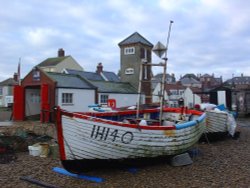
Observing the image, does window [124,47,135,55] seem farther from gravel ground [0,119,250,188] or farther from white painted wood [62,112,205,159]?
white painted wood [62,112,205,159]

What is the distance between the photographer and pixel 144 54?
34.0 meters

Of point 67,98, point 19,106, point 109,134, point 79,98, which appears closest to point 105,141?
point 109,134

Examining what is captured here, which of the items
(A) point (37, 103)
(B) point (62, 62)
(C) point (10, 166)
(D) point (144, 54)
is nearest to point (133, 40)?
(D) point (144, 54)

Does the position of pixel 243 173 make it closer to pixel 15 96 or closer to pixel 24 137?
pixel 24 137

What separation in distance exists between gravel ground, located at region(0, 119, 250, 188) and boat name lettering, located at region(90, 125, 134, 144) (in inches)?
40.1

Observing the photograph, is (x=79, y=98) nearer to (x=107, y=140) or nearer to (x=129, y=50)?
(x=129, y=50)

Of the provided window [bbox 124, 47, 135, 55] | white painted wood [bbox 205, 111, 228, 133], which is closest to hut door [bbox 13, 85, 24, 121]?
window [bbox 124, 47, 135, 55]

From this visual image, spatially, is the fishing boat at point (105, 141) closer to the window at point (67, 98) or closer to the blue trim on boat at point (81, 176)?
the blue trim on boat at point (81, 176)

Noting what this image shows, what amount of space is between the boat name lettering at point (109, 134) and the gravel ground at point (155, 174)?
1020 mm

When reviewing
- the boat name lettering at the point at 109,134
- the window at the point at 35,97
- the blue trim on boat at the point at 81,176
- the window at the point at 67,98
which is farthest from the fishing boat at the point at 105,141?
the window at the point at 35,97

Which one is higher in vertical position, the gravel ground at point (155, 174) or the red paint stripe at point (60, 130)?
the red paint stripe at point (60, 130)

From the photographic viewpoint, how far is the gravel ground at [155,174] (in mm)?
7172

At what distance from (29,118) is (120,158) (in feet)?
60.1

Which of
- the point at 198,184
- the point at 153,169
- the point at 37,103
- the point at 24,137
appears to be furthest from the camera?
the point at 37,103
